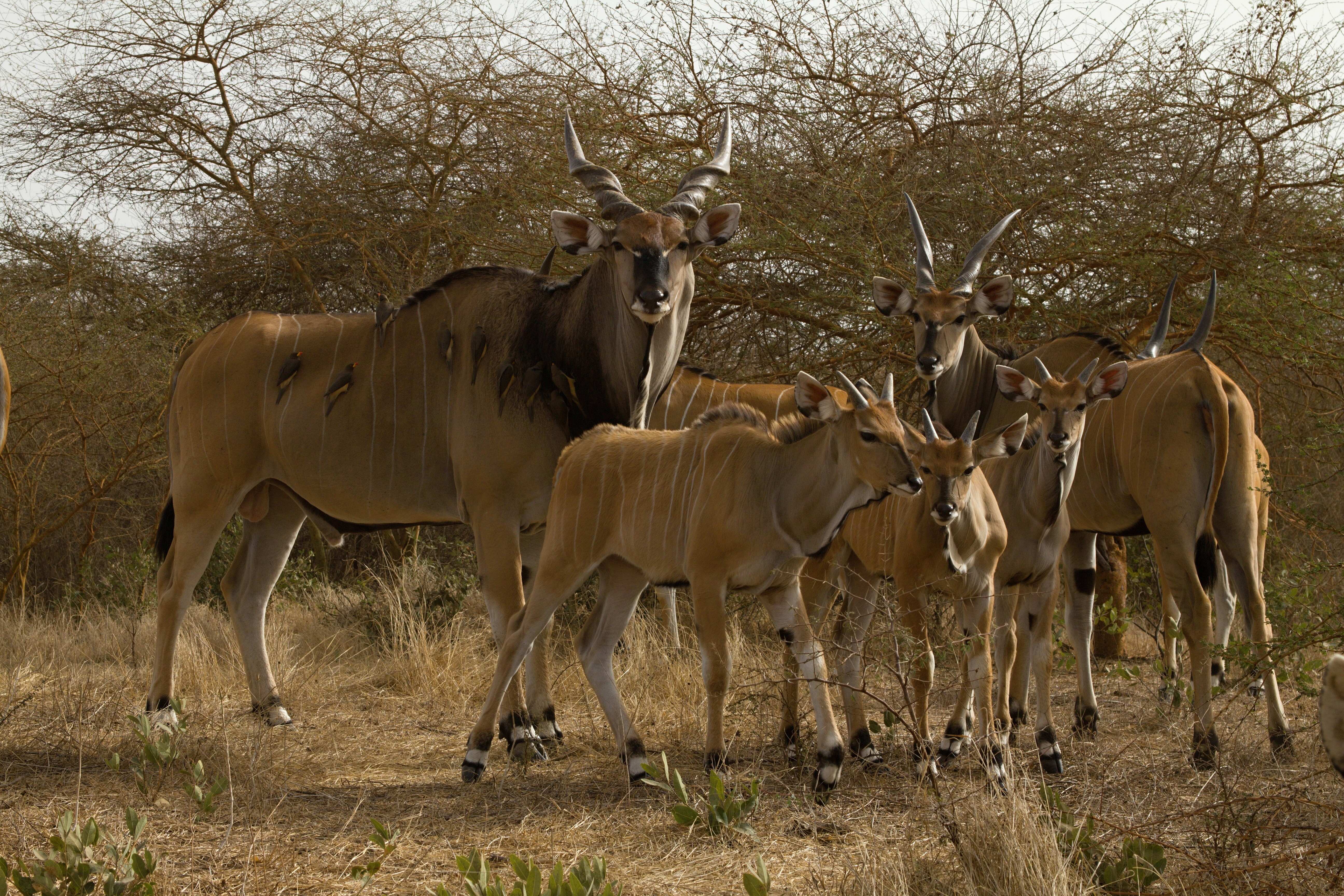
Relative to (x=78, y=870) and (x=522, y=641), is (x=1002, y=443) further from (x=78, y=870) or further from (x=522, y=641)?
(x=78, y=870)

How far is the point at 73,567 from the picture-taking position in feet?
35.2

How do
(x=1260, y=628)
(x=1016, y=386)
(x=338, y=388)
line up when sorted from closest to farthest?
(x=1016, y=386) → (x=1260, y=628) → (x=338, y=388)

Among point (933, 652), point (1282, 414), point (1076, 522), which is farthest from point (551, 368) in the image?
point (1282, 414)

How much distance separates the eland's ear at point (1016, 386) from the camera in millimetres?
5129

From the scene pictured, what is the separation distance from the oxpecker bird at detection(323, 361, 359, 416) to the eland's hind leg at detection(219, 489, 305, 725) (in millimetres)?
897

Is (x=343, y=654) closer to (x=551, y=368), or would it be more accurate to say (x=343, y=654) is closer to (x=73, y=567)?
(x=551, y=368)

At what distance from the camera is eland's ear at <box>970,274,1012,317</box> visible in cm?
559

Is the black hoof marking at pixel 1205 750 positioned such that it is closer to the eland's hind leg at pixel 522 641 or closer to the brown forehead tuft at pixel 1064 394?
the brown forehead tuft at pixel 1064 394

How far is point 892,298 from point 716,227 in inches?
36.8

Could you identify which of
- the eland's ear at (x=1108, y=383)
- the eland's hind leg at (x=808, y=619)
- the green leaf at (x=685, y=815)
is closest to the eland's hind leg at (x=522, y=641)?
the eland's hind leg at (x=808, y=619)

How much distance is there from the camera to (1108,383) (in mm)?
5105

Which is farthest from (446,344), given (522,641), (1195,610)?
(1195,610)

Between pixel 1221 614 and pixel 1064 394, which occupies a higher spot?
pixel 1064 394

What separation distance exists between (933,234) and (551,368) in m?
2.91
